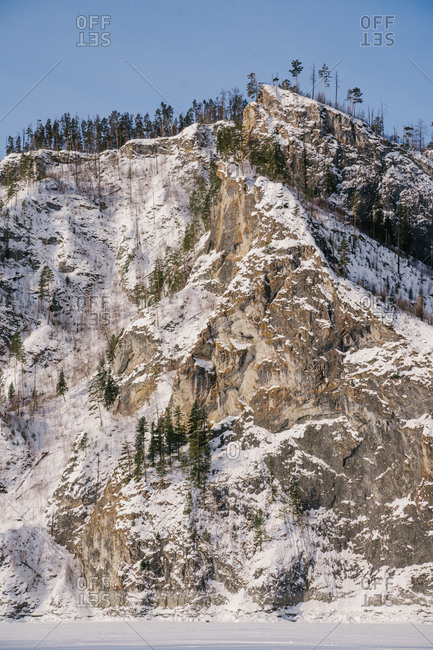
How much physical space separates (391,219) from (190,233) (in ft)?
99.9

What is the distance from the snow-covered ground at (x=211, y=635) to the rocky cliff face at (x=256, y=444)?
20.9 ft

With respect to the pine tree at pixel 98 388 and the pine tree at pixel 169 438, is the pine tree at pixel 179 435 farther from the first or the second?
the pine tree at pixel 98 388

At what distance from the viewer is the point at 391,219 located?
103 meters

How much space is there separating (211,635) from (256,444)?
25359 millimetres

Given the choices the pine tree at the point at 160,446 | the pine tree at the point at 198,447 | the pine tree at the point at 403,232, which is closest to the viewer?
the pine tree at the point at 198,447

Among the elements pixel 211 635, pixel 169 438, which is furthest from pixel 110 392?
pixel 211 635

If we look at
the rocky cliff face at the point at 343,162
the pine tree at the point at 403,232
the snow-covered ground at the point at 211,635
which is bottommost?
the snow-covered ground at the point at 211,635

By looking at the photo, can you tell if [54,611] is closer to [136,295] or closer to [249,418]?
[249,418]

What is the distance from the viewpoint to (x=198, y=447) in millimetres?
66875

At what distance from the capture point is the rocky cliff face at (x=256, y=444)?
6088 centimetres

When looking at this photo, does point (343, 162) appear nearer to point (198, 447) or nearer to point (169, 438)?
point (169, 438)

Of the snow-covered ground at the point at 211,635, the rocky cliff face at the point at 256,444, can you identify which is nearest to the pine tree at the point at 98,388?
the rocky cliff face at the point at 256,444

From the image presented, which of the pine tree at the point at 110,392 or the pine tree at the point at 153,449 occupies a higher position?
the pine tree at the point at 110,392

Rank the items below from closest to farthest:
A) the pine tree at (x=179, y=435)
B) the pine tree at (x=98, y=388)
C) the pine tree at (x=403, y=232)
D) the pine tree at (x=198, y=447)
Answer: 1. the pine tree at (x=198, y=447)
2. the pine tree at (x=179, y=435)
3. the pine tree at (x=98, y=388)
4. the pine tree at (x=403, y=232)
